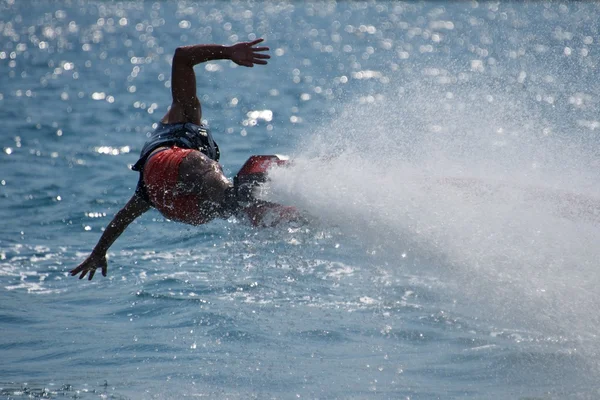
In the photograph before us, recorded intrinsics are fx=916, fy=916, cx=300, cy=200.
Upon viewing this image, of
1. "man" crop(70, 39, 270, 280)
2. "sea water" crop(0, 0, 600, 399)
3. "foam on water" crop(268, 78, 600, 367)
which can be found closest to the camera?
"sea water" crop(0, 0, 600, 399)

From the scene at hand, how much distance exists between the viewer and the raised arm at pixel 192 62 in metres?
6.99

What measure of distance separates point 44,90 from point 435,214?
19.8 metres

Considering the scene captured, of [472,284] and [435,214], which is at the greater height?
[435,214]

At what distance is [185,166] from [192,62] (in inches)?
36.2

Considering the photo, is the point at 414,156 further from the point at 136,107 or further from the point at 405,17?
the point at 405,17

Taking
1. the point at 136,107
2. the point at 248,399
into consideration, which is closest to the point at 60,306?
the point at 248,399

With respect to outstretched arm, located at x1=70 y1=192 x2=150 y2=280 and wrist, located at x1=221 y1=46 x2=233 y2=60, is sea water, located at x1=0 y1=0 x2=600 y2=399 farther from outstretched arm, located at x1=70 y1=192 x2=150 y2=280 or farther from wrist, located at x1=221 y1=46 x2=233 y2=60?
wrist, located at x1=221 y1=46 x2=233 y2=60

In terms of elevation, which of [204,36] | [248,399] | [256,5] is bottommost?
[248,399]

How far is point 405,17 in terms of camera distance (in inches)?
2544

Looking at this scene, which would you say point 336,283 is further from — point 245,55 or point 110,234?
point 245,55

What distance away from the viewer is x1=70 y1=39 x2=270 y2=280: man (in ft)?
22.7

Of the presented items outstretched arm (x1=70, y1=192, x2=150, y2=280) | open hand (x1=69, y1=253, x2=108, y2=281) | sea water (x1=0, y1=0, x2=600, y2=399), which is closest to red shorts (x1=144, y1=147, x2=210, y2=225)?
outstretched arm (x1=70, y1=192, x2=150, y2=280)

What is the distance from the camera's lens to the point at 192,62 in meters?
7.27

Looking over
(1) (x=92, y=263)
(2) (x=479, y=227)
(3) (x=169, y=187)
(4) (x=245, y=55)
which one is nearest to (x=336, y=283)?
(2) (x=479, y=227)
